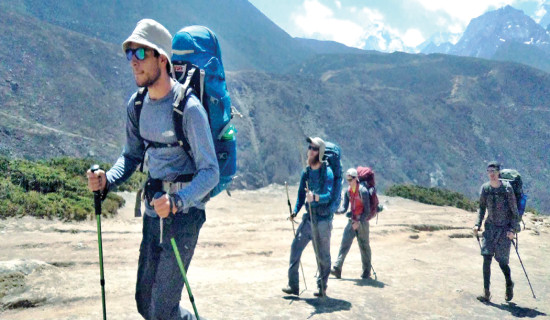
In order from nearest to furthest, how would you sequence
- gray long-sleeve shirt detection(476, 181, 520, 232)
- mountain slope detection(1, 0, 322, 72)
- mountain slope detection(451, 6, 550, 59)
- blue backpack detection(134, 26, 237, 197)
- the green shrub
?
blue backpack detection(134, 26, 237, 197), gray long-sleeve shirt detection(476, 181, 520, 232), the green shrub, mountain slope detection(1, 0, 322, 72), mountain slope detection(451, 6, 550, 59)

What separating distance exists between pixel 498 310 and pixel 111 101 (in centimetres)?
3653

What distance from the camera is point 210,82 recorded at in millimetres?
3025

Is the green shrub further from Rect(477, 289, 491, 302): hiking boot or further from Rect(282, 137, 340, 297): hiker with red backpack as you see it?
Rect(282, 137, 340, 297): hiker with red backpack

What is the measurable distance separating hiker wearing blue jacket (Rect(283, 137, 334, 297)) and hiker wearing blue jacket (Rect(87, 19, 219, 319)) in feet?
10.8

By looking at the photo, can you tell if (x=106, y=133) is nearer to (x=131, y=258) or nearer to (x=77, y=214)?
(x=77, y=214)

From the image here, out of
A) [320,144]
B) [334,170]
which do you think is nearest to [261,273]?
[334,170]

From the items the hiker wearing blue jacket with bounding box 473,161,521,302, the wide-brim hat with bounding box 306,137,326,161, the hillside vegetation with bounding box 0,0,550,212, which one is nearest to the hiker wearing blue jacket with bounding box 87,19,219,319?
the wide-brim hat with bounding box 306,137,326,161

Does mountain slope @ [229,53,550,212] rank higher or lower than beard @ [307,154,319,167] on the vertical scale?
higher

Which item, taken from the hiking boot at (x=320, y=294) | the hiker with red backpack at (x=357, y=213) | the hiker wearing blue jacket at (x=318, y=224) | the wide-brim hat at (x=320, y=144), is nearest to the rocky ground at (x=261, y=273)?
the hiking boot at (x=320, y=294)

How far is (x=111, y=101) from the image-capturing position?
38312mm

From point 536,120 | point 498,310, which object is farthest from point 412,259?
point 536,120

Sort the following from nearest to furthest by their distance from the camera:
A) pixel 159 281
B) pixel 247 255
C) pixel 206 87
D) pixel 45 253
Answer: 1. pixel 159 281
2. pixel 206 87
3. pixel 45 253
4. pixel 247 255

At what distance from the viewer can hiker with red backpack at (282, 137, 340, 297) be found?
19.9 ft

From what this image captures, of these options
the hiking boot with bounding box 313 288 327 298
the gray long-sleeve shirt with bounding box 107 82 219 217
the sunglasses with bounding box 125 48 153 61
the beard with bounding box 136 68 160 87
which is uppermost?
the sunglasses with bounding box 125 48 153 61
